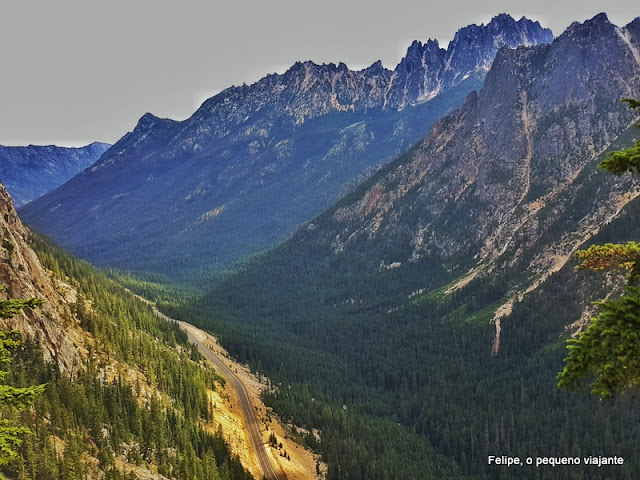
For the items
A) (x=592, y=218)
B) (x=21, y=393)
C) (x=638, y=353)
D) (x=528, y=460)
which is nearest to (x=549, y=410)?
(x=528, y=460)

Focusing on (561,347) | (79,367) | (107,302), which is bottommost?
(561,347)

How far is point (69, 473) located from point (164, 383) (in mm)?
47209

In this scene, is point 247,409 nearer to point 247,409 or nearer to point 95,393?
point 247,409

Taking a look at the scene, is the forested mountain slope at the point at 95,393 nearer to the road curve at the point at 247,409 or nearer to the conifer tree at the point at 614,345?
the road curve at the point at 247,409

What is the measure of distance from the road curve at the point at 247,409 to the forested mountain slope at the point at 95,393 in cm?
980

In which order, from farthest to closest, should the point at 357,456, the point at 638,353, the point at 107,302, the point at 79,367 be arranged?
the point at 107,302 → the point at 357,456 → the point at 79,367 → the point at 638,353

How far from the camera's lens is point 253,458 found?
315ft

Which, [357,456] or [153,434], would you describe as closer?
[153,434]

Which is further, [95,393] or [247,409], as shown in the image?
[247,409]

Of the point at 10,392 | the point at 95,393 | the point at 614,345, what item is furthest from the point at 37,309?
the point at 614,345

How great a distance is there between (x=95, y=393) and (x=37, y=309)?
1868cm

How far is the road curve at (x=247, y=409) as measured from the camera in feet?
310

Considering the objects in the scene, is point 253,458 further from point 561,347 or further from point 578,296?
point 578,296

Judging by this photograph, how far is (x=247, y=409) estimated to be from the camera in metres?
117
